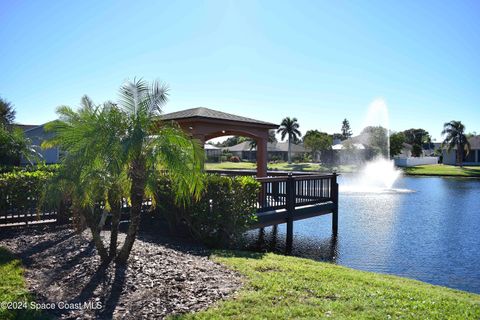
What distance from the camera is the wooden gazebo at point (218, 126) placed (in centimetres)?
1106

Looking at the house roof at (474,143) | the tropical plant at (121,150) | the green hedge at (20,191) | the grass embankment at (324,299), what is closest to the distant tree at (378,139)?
the house roof at (474,143)

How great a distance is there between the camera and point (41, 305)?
4.27 meters

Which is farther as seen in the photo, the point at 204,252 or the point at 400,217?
the point at 400,217

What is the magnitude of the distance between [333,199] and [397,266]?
437cm

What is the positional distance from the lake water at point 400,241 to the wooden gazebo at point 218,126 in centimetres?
312

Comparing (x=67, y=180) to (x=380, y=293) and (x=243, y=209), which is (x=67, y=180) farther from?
(x=380, y=293)

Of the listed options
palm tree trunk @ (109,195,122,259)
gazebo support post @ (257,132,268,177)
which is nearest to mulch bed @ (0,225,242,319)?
palm tree trunk @ (109,195,122,259)

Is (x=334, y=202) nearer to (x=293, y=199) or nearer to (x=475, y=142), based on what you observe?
(x=293, y=199)

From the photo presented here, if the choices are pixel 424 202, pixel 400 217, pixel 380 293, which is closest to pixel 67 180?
pixel 380 293

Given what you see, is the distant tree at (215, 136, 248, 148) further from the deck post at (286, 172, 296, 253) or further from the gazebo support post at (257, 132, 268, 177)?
the deck post at (286, 172, 296, 253)

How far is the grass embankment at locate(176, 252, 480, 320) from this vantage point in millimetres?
4309

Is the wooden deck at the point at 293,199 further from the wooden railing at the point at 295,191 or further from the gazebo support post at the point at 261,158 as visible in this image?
the gazebo support post at the point at 261,158

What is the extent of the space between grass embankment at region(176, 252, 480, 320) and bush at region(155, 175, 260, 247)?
1856mm

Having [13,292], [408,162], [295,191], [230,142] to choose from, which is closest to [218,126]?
[295,191]
